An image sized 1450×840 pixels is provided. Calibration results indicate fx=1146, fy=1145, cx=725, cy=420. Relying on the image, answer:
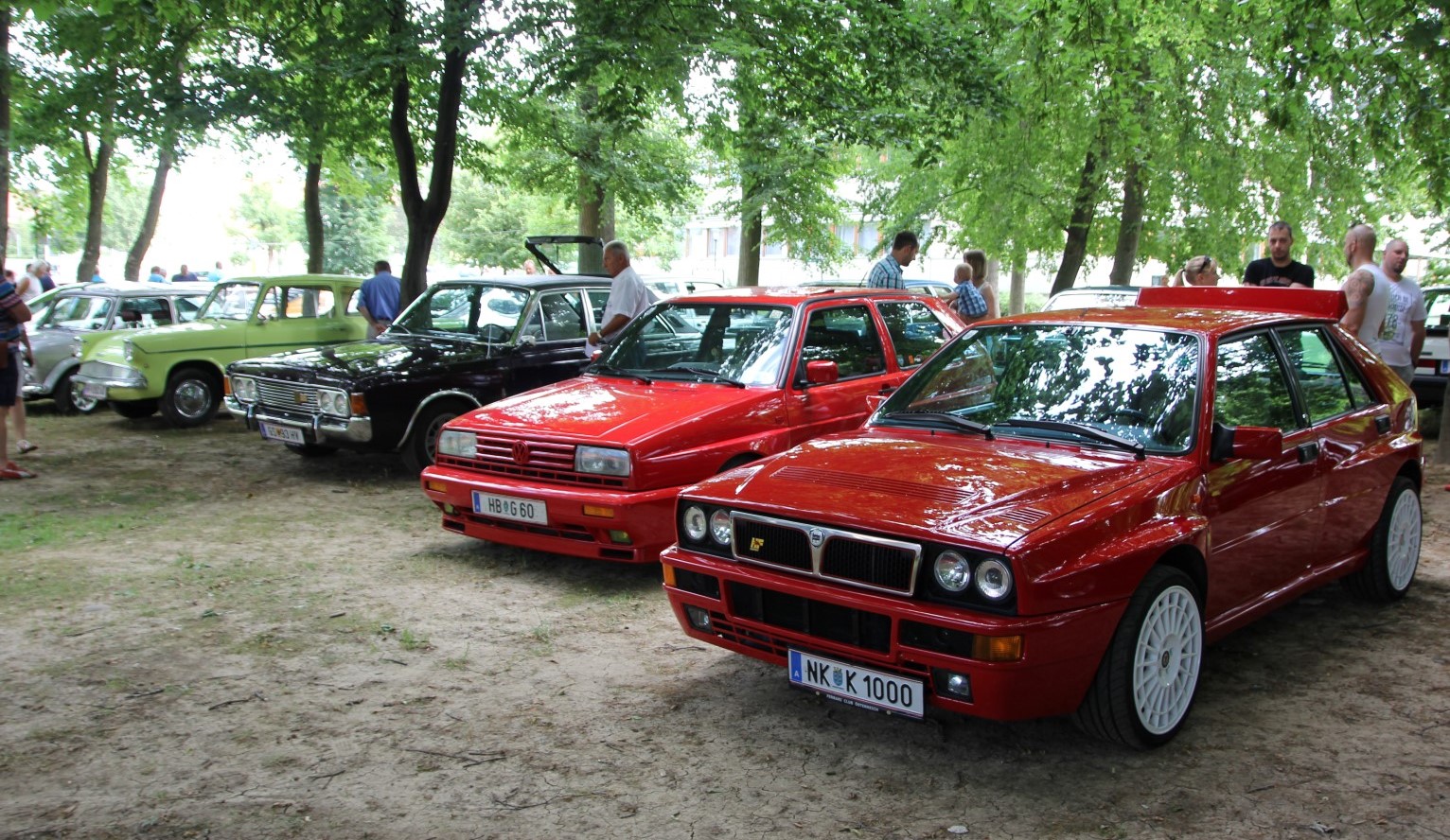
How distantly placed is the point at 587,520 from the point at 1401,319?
6.95m

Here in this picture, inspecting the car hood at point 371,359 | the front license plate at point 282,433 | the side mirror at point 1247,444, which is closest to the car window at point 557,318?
the car hood at point 371,359

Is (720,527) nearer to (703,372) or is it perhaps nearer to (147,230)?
(703,372)

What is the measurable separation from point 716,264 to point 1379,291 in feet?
169

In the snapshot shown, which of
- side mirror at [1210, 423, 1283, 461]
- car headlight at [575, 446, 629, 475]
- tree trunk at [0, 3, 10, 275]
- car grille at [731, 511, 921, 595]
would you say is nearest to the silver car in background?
tree trunk at [0, 3, 10, 275]

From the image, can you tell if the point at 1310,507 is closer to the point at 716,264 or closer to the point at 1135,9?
the point at 1135,9

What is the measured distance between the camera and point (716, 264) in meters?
59.5

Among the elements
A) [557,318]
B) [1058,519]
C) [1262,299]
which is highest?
[1262,299]

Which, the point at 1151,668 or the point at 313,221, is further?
the point at 313,221

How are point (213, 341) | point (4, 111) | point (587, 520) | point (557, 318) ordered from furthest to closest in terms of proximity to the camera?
point (4, 111)
point (213, 341)
point (557, 318)
point (587, 520)

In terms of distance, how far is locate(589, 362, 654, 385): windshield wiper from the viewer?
7.33 meters

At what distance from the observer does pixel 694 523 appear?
454cm

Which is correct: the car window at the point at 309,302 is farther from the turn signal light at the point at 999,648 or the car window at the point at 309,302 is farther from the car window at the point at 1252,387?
the turn signal light at the point at 999,648

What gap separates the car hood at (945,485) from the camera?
12.6ft

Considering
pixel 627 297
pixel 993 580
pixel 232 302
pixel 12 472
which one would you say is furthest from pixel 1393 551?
pixel 232 302
